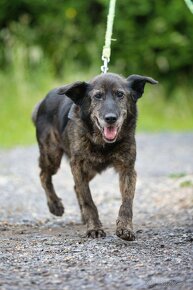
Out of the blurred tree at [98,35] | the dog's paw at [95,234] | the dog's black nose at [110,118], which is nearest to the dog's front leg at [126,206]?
the dog's paw at [95,234]

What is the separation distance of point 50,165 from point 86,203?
145cm

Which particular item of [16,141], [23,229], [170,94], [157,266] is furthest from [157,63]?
[157,266]

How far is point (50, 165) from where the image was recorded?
8.48 m

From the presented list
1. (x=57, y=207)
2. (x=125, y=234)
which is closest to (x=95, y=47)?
(x=57, y=207)

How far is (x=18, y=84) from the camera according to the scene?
19.8 meters

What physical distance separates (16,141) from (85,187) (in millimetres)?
9542

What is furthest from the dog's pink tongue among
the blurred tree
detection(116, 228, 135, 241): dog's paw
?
the blurred tree

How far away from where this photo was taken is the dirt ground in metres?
5.14

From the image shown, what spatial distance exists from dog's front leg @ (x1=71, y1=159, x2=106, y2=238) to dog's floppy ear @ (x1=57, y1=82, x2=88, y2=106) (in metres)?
0.55

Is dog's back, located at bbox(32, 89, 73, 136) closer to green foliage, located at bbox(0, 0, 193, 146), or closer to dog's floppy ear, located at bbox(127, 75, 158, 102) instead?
dog's floppy ear, located at bbox(127, 75, 158, 102)

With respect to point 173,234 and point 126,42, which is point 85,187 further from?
point 126,42

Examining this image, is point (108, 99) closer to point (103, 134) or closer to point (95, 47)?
point (103, 134)

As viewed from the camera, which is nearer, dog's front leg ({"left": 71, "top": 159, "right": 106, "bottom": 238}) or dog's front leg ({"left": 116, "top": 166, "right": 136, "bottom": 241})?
dog's front leg ({"left": 116, "top": 166, "right": 136, "bottom": 241})

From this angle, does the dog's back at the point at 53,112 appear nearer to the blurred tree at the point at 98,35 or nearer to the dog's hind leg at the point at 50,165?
the dog's hind leg at the point at 50,165
